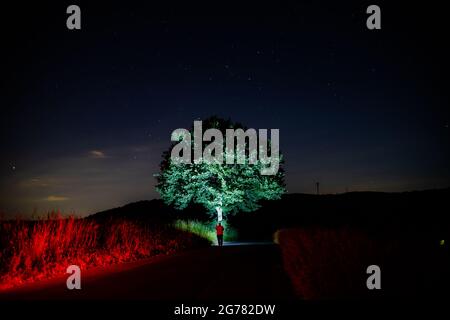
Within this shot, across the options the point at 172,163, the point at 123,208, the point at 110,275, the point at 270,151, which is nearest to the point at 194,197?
the point at 172,163

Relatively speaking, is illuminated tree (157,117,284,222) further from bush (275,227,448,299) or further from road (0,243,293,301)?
bush (275,227,448,299)

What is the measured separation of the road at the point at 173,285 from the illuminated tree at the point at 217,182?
26.6 metres

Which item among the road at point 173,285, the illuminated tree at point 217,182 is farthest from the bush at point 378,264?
the illuminated tree at point 217,182

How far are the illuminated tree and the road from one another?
26566 mm

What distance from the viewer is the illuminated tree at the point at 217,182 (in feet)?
142

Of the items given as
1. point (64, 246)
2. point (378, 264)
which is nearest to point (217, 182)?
point (64, 246)

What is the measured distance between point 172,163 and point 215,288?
32989mm

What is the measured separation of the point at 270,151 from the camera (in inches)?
1804

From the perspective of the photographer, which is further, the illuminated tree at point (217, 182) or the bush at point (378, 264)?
the illuminated tree at point (217, 182)

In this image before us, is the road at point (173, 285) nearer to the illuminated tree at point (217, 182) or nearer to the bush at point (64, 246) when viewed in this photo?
the bush at point (64, 246)

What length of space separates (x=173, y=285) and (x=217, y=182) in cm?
3261

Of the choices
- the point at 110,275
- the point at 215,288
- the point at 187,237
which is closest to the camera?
the point at 215,288
